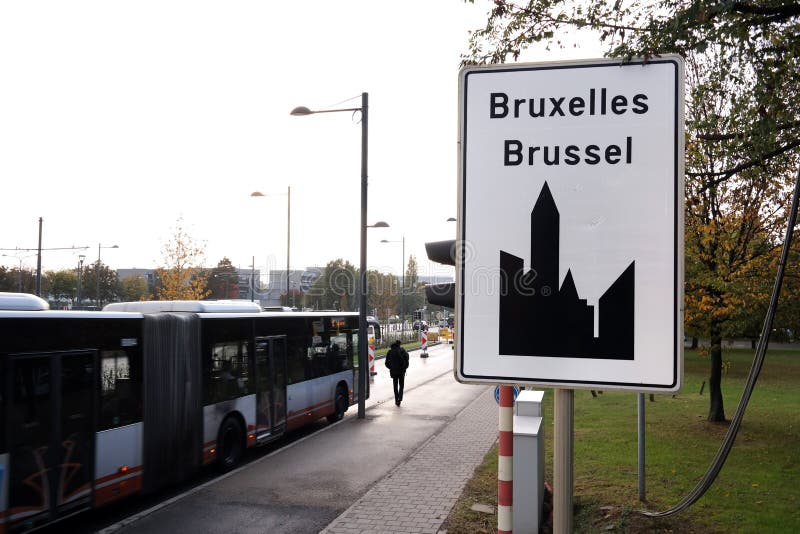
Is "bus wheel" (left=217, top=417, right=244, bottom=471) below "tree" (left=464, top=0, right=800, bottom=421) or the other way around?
below

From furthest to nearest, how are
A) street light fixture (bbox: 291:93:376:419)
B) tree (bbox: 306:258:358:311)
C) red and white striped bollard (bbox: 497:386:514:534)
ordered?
tree (bbox: 306:258:358:311) < street light fixture (bbox: 291:93:376:419) < red and white striped bollard (bbox: 497:386:514:534)

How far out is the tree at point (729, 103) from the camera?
709 cm

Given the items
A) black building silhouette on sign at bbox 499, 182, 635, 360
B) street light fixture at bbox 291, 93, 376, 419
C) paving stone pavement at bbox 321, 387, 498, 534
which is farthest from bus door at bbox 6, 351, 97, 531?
street light fixture at bbox 291, 93, 376, 419

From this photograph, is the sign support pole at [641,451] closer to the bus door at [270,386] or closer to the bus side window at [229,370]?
the bus side window at [229,370]

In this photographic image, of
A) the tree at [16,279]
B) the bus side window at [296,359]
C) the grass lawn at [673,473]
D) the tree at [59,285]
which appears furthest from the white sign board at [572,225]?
the tree at [59,285]

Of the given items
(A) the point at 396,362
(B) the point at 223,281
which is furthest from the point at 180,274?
(B) the point at 223,281

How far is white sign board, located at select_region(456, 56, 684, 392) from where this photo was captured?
2438 mm

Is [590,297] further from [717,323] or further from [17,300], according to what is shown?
[717,323]

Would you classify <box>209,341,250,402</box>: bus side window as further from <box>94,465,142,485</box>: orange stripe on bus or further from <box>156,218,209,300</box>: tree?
<box>156,218,209,300</box>: tree

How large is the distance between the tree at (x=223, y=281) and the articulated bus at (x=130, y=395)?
61.0m

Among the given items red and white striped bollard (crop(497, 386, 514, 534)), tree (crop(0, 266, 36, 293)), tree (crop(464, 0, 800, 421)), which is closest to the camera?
red and white striped bollard (crop(497, 386, 514, 534))

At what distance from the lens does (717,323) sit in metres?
14.2

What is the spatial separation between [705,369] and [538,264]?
107 ft

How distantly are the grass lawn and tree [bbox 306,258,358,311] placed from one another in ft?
158
